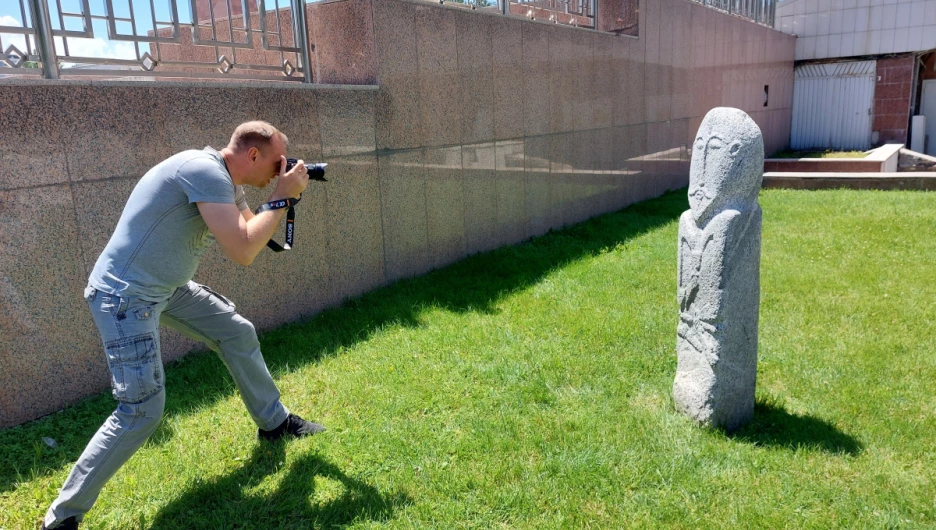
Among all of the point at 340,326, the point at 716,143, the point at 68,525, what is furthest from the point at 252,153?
the point at 340,326

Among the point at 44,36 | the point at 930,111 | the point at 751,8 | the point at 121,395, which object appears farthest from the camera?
the point at 930,111

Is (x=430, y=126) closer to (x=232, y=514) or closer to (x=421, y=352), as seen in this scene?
(x=421, y=352)

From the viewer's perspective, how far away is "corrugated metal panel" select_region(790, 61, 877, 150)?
19.6 m

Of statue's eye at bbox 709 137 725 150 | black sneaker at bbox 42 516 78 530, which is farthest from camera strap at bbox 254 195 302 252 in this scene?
statue's eye at bbox 709 137 725 150

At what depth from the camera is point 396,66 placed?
21.1ft

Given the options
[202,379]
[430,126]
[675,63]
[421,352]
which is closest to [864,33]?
[675,63]

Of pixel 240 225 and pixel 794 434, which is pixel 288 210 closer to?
pixel 240 225

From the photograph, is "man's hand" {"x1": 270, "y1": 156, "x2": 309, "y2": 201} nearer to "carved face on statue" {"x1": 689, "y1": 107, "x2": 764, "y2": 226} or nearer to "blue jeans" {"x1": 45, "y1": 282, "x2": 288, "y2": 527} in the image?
"blue jeans" {"x1": 45, "y1": 282, "x2": 288, "y2": 527}

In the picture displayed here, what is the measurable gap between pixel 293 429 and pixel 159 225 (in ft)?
4.90

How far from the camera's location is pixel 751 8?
56.1ft

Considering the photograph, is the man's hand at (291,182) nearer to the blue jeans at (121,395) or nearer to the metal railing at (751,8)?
the blue jeans at (121,395)

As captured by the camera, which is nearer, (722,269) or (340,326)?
(722,269)

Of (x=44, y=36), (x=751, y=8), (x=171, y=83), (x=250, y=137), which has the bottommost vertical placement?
(x=250, y=137)

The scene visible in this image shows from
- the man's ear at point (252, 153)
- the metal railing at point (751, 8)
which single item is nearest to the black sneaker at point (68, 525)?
the man's ear at point (252, 153)
